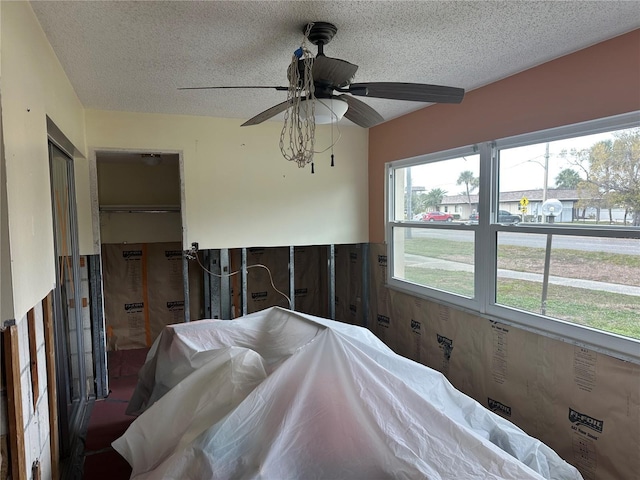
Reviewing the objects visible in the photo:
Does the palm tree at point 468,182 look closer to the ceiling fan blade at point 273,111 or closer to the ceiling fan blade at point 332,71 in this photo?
the ceiling fan blade at point 332,71

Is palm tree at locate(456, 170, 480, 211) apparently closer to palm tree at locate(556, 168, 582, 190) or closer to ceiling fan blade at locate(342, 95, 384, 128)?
palm tree at locate(556, 168, 582, 190)

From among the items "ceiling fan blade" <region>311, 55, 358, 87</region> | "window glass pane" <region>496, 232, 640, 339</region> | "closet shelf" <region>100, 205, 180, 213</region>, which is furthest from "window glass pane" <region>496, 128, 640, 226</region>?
"closet shelf" <region>100, 205, 180, 213</region>

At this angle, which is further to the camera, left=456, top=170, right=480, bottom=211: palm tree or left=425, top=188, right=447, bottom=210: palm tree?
left=425, top=188, right=447, bottom=210: palm tree

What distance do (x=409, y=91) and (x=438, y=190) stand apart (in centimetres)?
156

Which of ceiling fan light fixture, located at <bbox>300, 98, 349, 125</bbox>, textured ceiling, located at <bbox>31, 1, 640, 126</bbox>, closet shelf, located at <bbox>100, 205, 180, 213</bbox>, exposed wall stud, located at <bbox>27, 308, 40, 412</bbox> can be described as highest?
textured ceiling, located at <bbox>31, 1, 640, 126</bbox>

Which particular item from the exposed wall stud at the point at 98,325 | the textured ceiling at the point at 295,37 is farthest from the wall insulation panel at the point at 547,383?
the exposed wall stud at the point at 98,325

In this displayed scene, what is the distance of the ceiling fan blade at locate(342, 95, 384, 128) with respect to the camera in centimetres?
203

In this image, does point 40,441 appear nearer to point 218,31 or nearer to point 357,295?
point 218,31

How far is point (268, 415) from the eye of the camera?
4.86 ft

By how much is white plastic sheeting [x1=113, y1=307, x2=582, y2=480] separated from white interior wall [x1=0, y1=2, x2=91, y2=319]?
0.74m

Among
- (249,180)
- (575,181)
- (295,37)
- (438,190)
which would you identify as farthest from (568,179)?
(249,180)

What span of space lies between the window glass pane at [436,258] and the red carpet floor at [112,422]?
257 centimetres

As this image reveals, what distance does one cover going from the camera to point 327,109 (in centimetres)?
188

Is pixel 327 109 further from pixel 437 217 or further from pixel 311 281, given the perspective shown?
pixel 311 281
